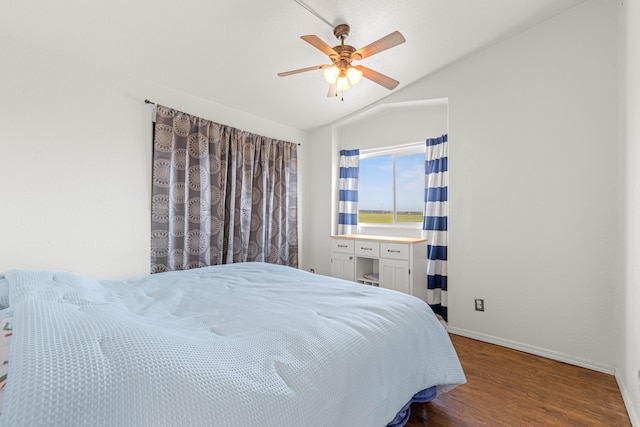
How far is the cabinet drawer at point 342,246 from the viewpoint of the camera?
3.48 meters

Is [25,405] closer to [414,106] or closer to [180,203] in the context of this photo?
[180,203]

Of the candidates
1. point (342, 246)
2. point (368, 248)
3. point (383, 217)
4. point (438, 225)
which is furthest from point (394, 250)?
point (383, 217)

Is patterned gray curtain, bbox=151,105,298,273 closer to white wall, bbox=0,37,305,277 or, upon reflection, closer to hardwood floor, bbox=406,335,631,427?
white wall, bbox=0,37,305,277

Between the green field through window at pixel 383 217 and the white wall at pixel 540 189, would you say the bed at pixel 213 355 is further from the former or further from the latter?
the green field through window at pixel 383 217

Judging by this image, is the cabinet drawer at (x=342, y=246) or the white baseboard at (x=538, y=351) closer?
the white baseboard at (x=538, y=351)

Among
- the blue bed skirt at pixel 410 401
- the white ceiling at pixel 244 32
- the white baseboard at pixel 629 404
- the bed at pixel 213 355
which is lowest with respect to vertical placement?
the white baseboard at pixel 629 404

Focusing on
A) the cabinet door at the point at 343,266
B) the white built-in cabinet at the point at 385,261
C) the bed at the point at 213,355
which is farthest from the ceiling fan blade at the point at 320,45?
the cabinet door at the point at 343,266

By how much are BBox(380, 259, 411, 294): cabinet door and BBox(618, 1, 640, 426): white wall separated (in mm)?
1543

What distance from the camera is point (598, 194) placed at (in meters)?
2.16

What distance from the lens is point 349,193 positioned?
3.99 meters

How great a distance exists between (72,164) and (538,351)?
3874mm

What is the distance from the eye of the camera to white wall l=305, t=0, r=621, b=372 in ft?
7.04

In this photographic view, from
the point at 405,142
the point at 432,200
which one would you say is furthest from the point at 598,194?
the point at 405,142

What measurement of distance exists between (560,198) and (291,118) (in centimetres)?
283
